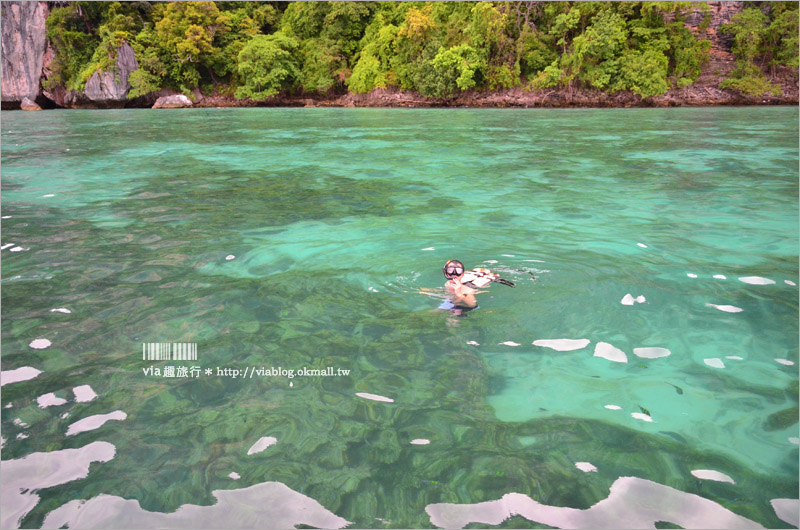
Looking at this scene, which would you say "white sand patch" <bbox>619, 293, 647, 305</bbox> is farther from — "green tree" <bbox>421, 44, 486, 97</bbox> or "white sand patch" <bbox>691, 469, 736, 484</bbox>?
"green tree" <bbox>421, 44, 486, 97</bbox>

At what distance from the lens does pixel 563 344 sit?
13.2ft

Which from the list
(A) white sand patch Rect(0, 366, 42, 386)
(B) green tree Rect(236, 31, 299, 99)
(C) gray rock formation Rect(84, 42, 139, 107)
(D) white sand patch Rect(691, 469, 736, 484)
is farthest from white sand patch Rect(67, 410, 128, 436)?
(C) gray rock formation Rect(84, 42, 139, 107)

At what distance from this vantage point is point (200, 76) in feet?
167

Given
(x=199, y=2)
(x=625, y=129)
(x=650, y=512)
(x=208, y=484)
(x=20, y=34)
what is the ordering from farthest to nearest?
(x=20, y=34), (x=199, y=2), (x=625, y=129), (x=208, y=484), (x=650, y=512)

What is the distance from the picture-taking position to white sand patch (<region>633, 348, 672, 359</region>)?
12.6 ft

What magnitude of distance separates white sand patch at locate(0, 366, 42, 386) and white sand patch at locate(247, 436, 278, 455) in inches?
70.3

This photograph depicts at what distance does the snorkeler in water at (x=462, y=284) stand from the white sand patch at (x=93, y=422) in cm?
246

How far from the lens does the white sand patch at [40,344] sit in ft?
13.1

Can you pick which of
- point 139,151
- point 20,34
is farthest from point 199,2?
point 139,151

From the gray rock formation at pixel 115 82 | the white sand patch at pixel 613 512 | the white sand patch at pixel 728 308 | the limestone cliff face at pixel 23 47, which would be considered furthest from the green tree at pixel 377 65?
the white sand patch at pixel 613 512

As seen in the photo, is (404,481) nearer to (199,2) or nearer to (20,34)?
(199,2)

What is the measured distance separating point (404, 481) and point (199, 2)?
54546 millimetres

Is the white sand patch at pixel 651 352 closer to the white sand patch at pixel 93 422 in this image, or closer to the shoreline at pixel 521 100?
the white sand patch at pixel 93 422

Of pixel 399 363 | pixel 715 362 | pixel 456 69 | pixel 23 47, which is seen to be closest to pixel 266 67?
pixel 456 69
